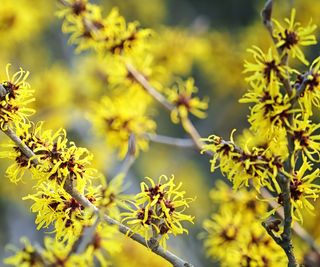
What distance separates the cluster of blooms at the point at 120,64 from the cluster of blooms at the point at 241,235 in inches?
12.5

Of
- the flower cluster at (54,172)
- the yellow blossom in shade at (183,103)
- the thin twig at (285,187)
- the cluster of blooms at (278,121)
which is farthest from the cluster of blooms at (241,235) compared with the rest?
the flower cluster at (54,172)

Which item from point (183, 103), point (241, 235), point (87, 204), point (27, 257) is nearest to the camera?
point (27, 257)

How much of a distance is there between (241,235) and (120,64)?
26.9 inches

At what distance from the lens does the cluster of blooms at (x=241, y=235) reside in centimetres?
144

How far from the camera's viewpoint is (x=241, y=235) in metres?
1.58

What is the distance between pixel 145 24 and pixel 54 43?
678mm

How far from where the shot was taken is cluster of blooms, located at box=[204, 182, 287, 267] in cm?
144

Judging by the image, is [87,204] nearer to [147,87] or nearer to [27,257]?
[27,257]

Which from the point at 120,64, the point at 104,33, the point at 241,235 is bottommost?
the point at 241,235

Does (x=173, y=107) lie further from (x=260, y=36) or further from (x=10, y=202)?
(x=10, y=202)

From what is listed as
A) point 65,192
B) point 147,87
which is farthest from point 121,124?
point 65,192

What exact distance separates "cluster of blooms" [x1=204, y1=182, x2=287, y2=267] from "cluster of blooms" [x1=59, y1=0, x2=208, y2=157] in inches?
12.5

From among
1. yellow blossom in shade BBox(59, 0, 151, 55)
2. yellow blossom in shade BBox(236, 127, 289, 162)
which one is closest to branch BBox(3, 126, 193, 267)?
yellow blossom in shade BBox(236, 127, 289, 162)

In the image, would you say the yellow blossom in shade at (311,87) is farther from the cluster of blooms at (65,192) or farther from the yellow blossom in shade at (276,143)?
the cluster of blooms at (65,192)
